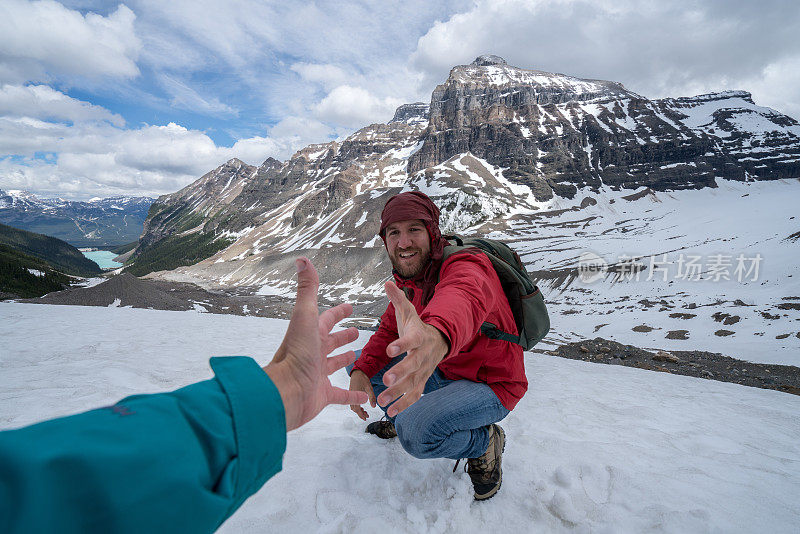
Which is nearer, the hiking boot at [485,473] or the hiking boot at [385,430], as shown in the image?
the hiking boot at [485,473]

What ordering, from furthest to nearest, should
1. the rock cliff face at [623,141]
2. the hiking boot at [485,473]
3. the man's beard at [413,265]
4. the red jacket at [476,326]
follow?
the rock cliff face at [623,141]
the man's beard at [413,265]
the hiking boot at [485,473]
the red jacket at [476,326]

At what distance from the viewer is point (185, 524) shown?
1029mm

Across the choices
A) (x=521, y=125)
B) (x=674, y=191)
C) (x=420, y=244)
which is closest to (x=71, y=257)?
(x=521, y=125)

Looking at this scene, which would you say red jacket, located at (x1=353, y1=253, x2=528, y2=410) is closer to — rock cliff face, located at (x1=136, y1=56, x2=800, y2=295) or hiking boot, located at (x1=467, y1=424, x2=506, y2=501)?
hiking boot, located at (x1=467, y1=424, x2=506, y2=501)

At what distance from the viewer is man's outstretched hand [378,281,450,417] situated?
5.76 feet

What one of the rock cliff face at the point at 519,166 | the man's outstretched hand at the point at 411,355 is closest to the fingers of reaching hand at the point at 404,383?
the man's outstretched hand at the point at 411,355

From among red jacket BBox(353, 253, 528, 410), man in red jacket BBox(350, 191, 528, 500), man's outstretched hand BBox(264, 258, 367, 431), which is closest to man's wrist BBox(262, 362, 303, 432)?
man's outstretched hand BBox(264, 258, 367, 431)

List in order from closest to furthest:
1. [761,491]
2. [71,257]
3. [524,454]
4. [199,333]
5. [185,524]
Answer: [185,524], [761,491], [524,454], [199,333], [71,257]

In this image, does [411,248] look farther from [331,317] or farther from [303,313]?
[303,313]

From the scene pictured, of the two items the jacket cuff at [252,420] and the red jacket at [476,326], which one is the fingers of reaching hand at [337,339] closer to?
the red jacket at [476,326]

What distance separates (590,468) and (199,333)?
350 inches

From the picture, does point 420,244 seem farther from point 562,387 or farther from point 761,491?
point 562,387

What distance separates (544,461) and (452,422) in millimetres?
1372

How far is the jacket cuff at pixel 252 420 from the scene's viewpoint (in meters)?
Result: 1.25
